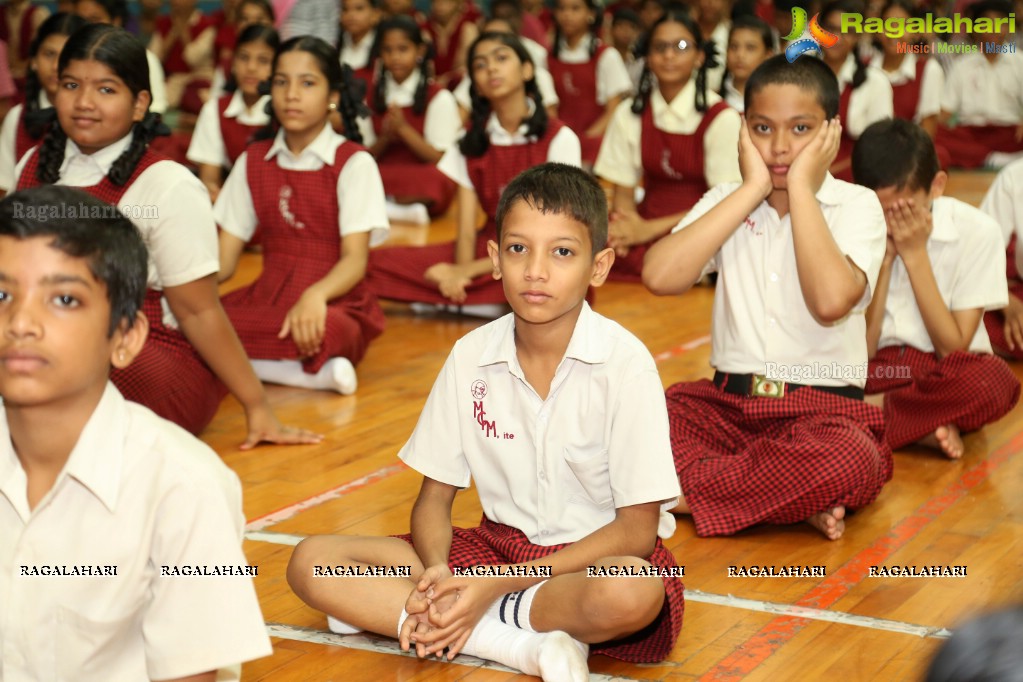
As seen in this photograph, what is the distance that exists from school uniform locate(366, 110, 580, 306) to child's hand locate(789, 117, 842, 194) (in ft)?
5.49

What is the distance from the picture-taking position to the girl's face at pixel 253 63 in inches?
198

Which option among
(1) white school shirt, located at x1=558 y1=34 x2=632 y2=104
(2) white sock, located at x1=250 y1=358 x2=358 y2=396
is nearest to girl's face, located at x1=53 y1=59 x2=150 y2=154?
(2) white sock, located at x1=250 y1=358 x2=358 y2=396

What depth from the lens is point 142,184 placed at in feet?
8.63

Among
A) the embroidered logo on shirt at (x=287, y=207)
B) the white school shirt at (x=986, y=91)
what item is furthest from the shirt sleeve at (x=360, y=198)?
the white school shirt at (x=986, y=91)

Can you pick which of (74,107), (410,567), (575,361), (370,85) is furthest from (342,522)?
(370,85)

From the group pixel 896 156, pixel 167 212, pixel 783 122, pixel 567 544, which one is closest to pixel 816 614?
pixel 567 544

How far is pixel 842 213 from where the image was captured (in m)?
2.49

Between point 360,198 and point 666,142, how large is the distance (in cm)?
154

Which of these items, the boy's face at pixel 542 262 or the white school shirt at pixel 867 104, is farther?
the white school shirt at pixel 867 104

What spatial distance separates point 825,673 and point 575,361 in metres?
0.56

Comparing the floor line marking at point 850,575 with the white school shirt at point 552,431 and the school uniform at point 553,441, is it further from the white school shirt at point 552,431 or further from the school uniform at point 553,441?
the white school shirt at point 552,431

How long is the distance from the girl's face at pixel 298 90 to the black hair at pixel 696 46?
1537 mm

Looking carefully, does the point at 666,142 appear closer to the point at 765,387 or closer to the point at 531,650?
the point at 765,387

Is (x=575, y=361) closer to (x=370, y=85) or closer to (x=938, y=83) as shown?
(x=370, y=85)
